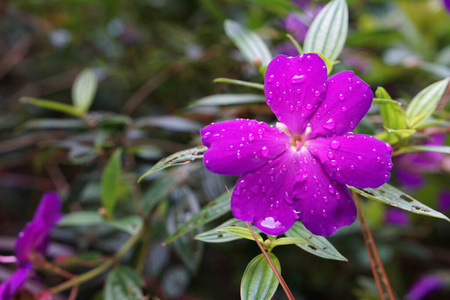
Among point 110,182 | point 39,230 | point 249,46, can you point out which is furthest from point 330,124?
point 39,230

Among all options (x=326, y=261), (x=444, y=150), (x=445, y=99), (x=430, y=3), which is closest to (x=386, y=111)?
(x=444, y=150)

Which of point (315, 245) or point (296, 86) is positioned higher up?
point (296, 86)

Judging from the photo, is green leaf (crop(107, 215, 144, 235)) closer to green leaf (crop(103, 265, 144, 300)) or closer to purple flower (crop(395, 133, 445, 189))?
green leaf (crop(103, 265, 144, 300))

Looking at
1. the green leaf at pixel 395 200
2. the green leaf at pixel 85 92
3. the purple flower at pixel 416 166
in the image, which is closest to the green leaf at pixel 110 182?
the green leaf at pixel 85 92

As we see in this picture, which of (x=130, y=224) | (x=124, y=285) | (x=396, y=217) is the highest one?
(x=130, y=224)

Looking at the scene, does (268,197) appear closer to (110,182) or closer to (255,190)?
(255,190)

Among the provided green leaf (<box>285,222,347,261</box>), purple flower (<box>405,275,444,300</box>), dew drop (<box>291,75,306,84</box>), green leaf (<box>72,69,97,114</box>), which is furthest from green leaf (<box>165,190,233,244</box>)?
purple flower (<box>405,275,444,300</box>)

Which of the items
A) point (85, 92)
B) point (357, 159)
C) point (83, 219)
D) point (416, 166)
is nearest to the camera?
point (357, 159)

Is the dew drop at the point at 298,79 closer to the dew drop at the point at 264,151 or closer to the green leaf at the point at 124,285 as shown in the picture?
the dew drop at the point at 264,151
